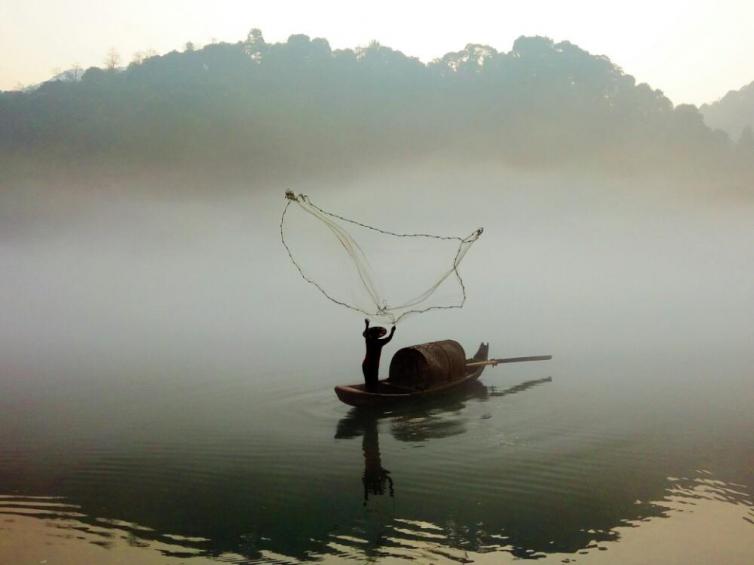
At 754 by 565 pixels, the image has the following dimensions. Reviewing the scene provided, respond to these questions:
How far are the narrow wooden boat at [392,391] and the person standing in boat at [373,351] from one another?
1.44 ft

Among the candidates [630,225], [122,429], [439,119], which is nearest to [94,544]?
[122,429]

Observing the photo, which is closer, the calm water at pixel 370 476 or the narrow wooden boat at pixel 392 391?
the calm water at pixel 370 476

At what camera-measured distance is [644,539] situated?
11984mm

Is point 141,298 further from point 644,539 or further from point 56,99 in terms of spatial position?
point 644,539

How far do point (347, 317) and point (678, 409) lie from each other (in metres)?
69.9

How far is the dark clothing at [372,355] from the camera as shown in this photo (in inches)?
837

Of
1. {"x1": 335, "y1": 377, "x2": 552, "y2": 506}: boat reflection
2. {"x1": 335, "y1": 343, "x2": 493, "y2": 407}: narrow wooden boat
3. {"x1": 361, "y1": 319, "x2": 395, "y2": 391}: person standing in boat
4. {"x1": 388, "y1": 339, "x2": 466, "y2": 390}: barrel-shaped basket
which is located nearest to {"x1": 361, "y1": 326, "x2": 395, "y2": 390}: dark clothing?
{"x1": 361, "y1": 319, "x2": 395, "y2": 391}: person standing in boat

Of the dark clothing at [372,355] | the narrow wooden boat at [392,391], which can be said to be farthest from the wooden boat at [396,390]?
the dark clothing at [372,355]

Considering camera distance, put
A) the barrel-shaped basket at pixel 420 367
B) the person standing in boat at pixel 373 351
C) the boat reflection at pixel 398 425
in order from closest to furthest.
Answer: the boat reflection at pixel 398 425 < the person standing in boat at pixel 373 351 < the barrel-shaped basket at pixel 420 367

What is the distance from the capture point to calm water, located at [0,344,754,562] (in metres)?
11.8

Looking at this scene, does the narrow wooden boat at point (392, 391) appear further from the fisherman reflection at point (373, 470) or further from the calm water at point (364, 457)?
the fisherman reflection at point (373, 470)

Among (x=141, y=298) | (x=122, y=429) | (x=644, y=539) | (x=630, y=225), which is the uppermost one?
(x=630, y=225)

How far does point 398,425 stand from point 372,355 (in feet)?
8.53

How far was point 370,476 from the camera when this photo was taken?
15.8 metres
